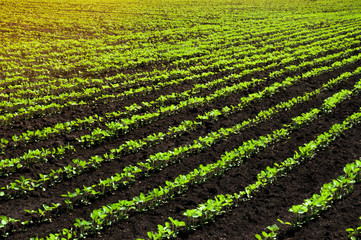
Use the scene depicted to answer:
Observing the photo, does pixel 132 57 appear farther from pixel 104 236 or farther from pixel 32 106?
pixel 104 236

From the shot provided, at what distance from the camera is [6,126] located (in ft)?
27.1

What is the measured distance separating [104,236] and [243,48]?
551 inches

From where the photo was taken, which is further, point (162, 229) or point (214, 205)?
point (214, 205)

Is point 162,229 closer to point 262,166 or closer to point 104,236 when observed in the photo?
point 104,236

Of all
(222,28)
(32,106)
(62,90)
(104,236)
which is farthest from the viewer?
(222,28)

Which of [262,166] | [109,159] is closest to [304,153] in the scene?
[262,166]

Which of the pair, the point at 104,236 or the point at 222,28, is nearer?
the point at 104,236

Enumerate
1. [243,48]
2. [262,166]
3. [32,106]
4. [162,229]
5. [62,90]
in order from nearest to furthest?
[162,229], [262,166], [32,106], [62,90], [243,48]

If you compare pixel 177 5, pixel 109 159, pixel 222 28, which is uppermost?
pixel 177 5

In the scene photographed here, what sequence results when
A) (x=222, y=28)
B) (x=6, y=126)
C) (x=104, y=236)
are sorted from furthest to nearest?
(x=222, y=28) < (x=6, y=126) < (x=104, y=236)

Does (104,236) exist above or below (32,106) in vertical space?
below

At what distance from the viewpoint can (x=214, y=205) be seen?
5.04 m

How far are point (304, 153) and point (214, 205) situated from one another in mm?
2869

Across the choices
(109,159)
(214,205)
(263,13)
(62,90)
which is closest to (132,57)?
(62,90)
